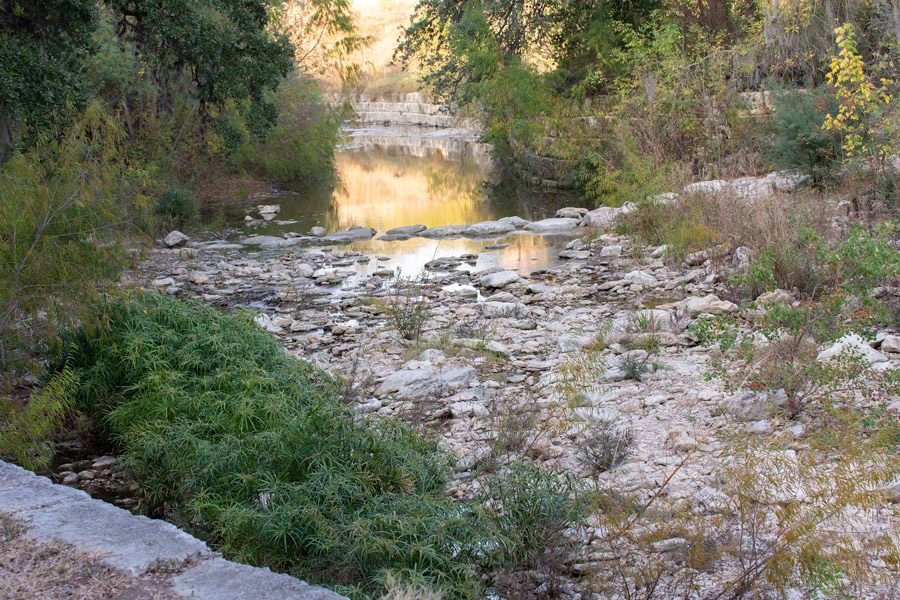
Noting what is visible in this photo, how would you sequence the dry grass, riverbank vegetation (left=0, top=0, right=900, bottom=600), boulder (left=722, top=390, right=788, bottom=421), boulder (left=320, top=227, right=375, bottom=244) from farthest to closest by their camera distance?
boulder (left=320, top=227, right=375, bottom=244) → boulder (left=722, top=390, right=788, bottom=421) → riverbank vegetation (left=0, top=0, right=900, bottom=600) → the dry grass

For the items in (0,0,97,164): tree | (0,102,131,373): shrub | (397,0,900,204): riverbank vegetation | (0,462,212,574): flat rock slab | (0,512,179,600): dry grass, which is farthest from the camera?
(397,0,900,204): riverbank vegetation

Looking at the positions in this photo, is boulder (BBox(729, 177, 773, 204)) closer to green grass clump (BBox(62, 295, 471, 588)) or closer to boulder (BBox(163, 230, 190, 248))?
green grass clump (BBox(62, 295, 471, 588))

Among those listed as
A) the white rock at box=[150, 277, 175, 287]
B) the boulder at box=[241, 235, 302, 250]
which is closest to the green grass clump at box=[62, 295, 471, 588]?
the white rock at box=[150, 277, 175, 287]

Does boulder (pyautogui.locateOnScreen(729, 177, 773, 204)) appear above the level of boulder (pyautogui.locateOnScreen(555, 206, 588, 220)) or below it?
above

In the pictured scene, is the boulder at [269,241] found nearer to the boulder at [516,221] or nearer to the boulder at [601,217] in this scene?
the boulder at [516,221]

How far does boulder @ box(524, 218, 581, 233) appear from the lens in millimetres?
13814

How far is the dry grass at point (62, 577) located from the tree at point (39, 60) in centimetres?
738

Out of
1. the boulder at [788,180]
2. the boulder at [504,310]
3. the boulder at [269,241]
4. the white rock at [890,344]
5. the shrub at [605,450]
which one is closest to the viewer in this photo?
the shrub at [605,450]

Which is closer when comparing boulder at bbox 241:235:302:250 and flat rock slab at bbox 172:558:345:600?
flat rock slab at bbox 172:558:345:600

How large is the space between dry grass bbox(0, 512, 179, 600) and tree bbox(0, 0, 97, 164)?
7383 millimetres

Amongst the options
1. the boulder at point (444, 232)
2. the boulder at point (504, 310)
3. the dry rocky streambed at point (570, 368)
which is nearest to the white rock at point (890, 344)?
the dry rocky streambed at point (570, 368)

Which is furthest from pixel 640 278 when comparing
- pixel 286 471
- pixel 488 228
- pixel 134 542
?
pixel 134 542

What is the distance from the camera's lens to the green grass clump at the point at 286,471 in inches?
111

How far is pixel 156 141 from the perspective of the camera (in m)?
15.5
